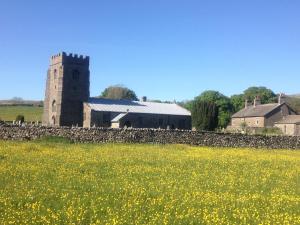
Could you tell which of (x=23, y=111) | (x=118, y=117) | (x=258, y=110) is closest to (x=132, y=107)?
(x=118, y=117)

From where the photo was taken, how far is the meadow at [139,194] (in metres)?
11.7

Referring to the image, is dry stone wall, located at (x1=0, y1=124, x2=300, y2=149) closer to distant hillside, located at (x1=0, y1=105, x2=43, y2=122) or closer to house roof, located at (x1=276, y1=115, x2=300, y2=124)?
house roof, located at (x1=276, y1=115, x2=300, y2=124)

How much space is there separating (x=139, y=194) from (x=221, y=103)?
107254mm

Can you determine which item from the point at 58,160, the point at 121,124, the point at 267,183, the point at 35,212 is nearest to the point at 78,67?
the point at 121,124

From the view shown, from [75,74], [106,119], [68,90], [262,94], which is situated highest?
[262,94]

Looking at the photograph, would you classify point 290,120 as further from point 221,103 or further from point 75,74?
point 75,74

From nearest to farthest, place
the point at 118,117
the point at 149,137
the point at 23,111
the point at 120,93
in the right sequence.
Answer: the point at 149,137 < the point at 118,117 < the point at 23,111 < the point at 120,93

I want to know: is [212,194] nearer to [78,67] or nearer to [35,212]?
[35,212]

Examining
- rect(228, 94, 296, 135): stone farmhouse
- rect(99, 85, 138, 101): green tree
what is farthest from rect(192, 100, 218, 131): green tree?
rect(99, 85, 138, 101): green tree

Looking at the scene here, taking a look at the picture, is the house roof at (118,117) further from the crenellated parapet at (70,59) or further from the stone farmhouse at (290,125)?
the stone farmhouse at (290,125)

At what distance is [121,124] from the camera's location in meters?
68.9

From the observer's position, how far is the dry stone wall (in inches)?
1565

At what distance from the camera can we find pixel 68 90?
72.1m

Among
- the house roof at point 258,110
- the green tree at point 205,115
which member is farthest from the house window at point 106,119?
the house roof at point 258,110
